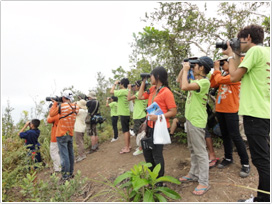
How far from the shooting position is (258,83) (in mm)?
1760

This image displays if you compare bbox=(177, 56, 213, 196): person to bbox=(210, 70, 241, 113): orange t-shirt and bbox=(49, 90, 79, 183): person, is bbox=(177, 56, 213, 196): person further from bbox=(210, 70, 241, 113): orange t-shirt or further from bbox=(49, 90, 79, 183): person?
bbox=(49, 90, 79, 183): person

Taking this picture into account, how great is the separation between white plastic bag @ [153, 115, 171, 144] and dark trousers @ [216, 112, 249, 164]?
3.50ft

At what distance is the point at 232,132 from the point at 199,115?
670 mm

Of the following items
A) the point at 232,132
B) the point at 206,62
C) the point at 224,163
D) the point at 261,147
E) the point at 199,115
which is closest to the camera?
the point at 261,147

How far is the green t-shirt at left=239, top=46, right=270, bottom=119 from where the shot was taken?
1.71 meters

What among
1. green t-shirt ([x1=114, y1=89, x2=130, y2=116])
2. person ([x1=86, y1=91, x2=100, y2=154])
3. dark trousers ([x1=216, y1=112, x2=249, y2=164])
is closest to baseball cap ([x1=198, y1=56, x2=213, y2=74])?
dark trousers ([x1=216, y1=112, x2=249, y2=164])

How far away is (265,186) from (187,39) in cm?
321

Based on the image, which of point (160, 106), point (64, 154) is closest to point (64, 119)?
point (64, 154)

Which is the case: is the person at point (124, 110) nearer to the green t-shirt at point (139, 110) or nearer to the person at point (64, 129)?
the green t-shirt at point (139, 110)

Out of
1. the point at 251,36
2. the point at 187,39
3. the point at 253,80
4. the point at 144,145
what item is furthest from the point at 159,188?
the point at 187,39

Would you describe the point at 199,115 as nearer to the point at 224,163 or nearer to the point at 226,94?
the point at 226,94

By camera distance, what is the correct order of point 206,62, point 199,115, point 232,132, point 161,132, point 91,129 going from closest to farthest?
point 161,132, point 199,115, point 206,62, point 232,132, point 91,129

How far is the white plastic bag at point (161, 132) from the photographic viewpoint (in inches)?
88.0

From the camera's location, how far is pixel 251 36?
1.87 m
